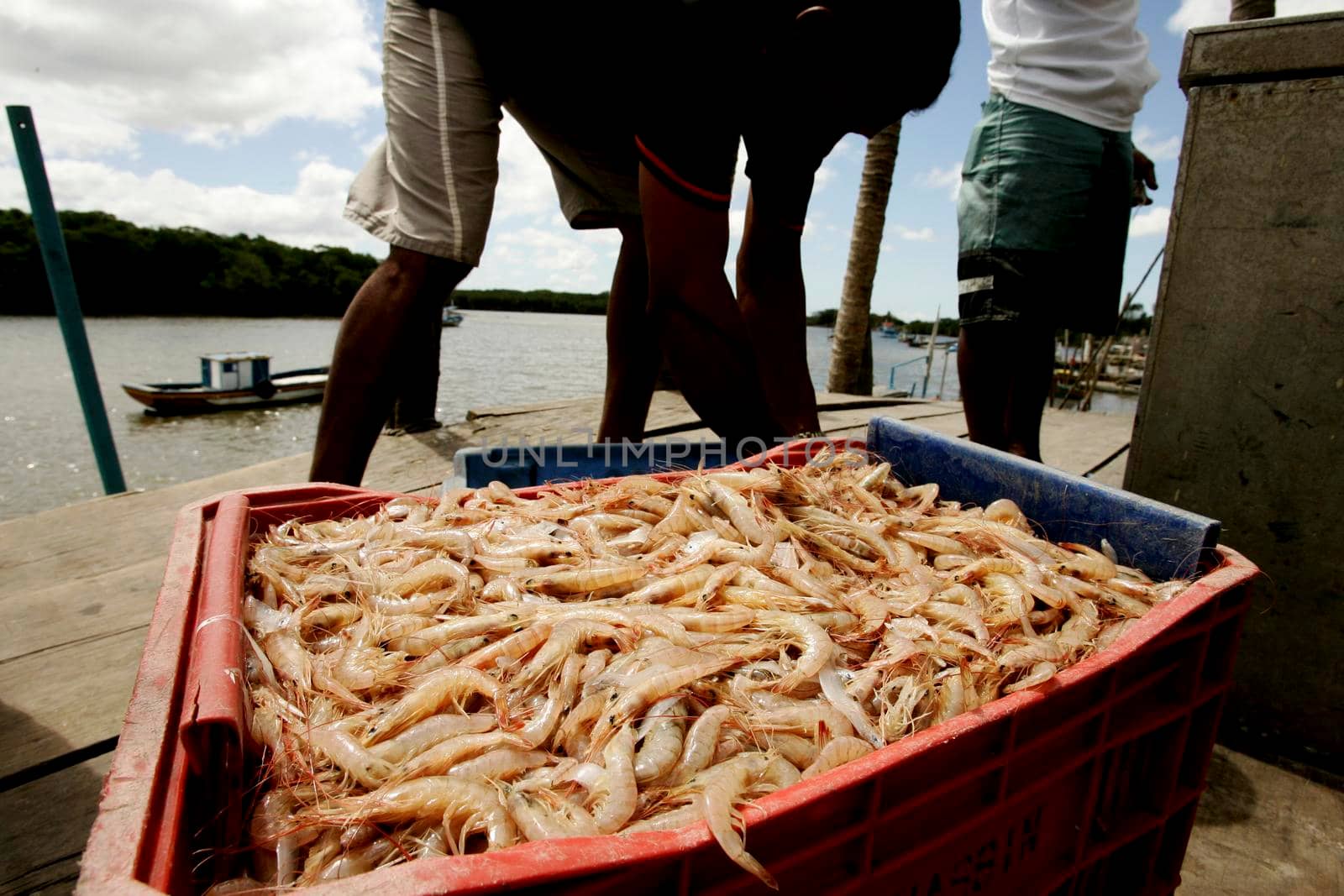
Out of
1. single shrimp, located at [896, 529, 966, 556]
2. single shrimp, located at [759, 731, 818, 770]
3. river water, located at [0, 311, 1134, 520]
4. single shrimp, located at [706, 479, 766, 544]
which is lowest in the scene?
river water, located at [0, 311, 1134, 520]

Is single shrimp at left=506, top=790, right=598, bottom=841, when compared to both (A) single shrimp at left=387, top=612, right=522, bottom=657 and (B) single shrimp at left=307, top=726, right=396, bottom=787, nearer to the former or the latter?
(B) single shrimp at left=307, top=726, right=396, bottom=787

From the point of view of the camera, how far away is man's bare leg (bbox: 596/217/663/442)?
3.50 m

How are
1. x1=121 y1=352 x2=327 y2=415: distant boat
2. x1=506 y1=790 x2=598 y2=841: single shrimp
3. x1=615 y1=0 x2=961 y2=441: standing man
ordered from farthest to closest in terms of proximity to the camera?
x1=121 y1=352 x2=327 y2=415: distant boat
x1=615 y1=0 x2=961 y2=441: standing man
x1=506 y1=790 x2=598 y2=841: single shrimp

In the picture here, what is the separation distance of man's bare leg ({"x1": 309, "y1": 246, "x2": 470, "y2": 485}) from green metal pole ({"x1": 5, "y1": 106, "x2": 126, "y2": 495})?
83.7 inches

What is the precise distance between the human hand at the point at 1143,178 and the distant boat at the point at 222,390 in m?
25.6

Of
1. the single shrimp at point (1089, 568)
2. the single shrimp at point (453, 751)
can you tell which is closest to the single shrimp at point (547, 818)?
the single shrimp at point (453, 751)

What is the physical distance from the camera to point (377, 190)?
9.25 ft

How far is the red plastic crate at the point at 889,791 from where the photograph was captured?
2.52 feet

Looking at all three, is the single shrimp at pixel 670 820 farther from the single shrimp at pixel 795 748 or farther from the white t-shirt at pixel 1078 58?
the white t-shirt at pixel 1078 58

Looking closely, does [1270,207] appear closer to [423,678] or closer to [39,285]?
[423,678]

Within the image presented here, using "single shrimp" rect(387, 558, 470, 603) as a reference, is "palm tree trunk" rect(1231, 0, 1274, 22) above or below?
above

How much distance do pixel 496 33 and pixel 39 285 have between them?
79.9m

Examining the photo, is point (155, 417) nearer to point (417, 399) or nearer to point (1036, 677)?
point (417, 399)

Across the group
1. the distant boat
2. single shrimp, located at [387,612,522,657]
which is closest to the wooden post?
single shrimp, located at [387,612,522,657]
